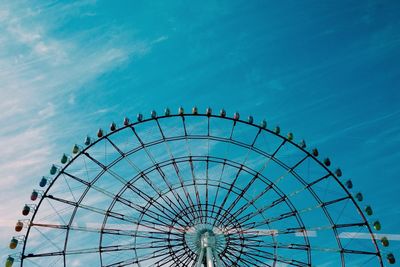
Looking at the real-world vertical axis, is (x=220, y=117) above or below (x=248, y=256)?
above

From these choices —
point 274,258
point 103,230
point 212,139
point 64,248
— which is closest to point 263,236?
point 274,258

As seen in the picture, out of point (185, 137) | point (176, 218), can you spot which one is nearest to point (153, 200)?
point (176, 218)

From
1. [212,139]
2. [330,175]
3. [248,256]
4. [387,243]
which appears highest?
[212,139]

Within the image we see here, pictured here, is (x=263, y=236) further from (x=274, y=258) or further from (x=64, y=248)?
(x=64, y=248)

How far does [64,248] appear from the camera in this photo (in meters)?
34.3

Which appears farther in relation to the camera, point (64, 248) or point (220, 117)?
point (220, 117)

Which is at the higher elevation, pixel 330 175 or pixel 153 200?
pixel 153 200

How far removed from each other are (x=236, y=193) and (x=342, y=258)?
9329 mm

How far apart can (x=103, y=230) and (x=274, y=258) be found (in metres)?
13.1

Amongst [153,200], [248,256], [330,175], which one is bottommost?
[248,256]

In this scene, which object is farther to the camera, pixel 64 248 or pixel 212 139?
pixel 212 139

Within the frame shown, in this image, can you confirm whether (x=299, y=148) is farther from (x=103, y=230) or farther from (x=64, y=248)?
(x=64, y=248)

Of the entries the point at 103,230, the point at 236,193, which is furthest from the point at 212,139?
the point at 103,230

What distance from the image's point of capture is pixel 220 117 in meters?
36.8
